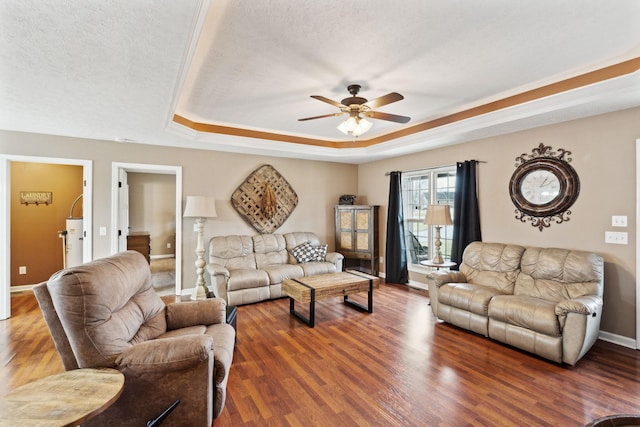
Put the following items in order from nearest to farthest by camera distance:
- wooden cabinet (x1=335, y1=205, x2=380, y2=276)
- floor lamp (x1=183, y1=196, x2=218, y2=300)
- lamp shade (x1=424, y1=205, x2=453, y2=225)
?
lamp shade (x1=424, y1=205, x2=453, y2=225) → floor lamp (x1=183, y1=196, x2=218, y2=300) → wooden cabinet (x1=335, y1=205, x2=380, y2=276)

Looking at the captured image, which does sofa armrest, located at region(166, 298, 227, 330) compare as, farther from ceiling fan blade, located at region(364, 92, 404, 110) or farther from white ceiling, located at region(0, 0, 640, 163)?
ceiling fan blade, located at region(364, 92, 404, 110)

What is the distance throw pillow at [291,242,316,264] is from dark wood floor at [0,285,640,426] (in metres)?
1.62

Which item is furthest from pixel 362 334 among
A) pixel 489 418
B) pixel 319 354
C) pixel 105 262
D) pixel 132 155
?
pixel 132 155

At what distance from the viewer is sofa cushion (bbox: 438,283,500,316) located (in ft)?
10.6

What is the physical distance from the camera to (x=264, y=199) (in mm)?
5488

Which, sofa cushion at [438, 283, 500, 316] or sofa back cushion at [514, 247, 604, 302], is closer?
sofa back cushion at [514, 247, 604, 302]

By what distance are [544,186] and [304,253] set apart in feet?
11.6

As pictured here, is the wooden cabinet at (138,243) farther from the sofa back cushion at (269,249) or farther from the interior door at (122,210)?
the sofa back cushion at (269,249)

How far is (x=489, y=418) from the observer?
6.61 ft

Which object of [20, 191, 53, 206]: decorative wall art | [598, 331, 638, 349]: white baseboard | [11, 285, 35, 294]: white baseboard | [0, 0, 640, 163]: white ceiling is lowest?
[598, 331, 638, 349]: white baseboard

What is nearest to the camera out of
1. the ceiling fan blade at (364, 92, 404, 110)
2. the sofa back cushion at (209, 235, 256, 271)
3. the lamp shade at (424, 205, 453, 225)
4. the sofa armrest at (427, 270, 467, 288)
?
the ceiling fan blade at (364, 92, 404, 110)

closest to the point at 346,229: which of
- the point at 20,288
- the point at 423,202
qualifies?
the point at 423,202

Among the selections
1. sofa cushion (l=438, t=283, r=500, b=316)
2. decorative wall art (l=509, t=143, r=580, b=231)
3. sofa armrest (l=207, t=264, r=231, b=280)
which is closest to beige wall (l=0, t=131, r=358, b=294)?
sofa armrest (l=207, t=264, r=231, b=280)

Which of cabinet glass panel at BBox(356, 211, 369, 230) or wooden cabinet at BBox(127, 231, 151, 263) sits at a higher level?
cabinet glass panel at BBox(356, 211, 369, 230)
